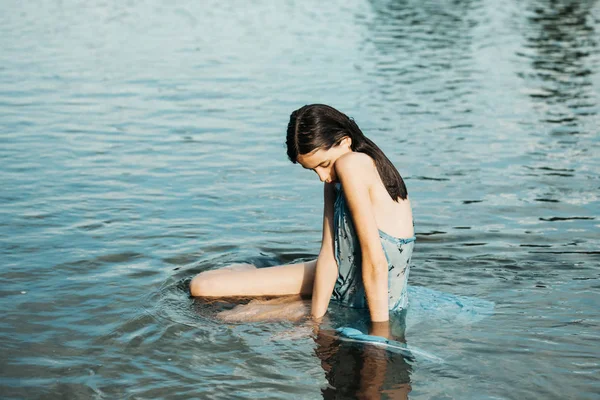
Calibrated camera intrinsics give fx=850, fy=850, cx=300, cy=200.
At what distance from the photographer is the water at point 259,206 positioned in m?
6.06

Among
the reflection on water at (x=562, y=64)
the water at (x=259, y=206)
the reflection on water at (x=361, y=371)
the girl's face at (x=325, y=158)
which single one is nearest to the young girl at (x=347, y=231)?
the girl's face at (x=325, y=158)

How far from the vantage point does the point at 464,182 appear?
38.7 ft

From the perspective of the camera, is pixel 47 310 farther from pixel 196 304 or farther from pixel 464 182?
pixel 464 182

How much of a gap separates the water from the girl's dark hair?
1413 mm

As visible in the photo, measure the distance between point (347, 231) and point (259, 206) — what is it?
412cm

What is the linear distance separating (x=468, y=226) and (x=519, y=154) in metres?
4.02

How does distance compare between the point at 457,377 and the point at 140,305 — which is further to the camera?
the point at 140,305

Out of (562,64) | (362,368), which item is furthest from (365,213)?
(562,64)

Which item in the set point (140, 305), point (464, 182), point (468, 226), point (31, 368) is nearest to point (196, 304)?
point (140, 305)

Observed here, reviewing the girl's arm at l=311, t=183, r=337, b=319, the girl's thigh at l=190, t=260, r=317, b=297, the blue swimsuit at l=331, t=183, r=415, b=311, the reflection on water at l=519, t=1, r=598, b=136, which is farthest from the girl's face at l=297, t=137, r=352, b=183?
the reflection on water at l=519, t=1, r=598, b=136

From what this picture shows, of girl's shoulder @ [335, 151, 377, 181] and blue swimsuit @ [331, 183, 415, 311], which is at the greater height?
girl's shoulder @ [335, 151, 377, 181]

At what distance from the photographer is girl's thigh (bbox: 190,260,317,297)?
23.8 ft

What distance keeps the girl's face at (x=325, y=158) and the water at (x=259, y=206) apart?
1258 mm

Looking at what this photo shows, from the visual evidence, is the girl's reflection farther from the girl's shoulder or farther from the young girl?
the girl's shoulder
